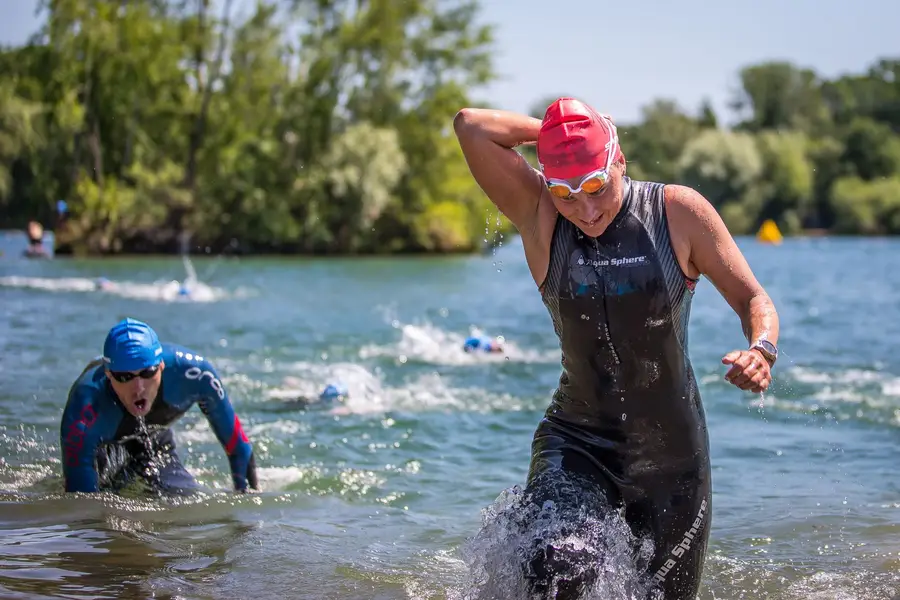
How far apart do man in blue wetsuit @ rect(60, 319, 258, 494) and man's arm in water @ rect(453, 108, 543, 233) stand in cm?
263

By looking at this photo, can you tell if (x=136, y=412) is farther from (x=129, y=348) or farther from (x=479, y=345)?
(x=479, y=345)

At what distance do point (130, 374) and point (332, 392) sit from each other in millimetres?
5175

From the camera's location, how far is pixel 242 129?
48.2 m

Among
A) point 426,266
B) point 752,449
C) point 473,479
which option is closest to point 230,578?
point 473,479

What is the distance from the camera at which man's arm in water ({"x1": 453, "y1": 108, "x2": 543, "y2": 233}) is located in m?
4.04

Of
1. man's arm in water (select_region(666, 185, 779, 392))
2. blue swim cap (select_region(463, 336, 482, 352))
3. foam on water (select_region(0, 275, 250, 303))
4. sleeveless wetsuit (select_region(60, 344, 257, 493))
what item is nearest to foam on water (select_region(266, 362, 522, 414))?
blue swim cap (select_region(463, 336, 482, 352))

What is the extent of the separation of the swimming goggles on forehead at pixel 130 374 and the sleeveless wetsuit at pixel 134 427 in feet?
0.74

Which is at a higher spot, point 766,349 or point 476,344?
point 766,349

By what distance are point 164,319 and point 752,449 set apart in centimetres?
1233

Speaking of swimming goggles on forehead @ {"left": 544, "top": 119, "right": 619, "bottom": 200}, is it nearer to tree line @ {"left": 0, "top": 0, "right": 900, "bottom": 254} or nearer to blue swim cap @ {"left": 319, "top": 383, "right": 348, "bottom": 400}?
blue swim cap @ {"left": 319, "top": 383, "right": 348, "bottom": 400}

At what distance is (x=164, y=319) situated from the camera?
63.4 ft

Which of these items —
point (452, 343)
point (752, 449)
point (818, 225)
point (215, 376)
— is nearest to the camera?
point (215, 376)

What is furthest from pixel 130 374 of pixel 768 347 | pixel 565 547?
pixel 768 347

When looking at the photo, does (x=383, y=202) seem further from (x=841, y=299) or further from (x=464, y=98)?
(x=841, y=299)
